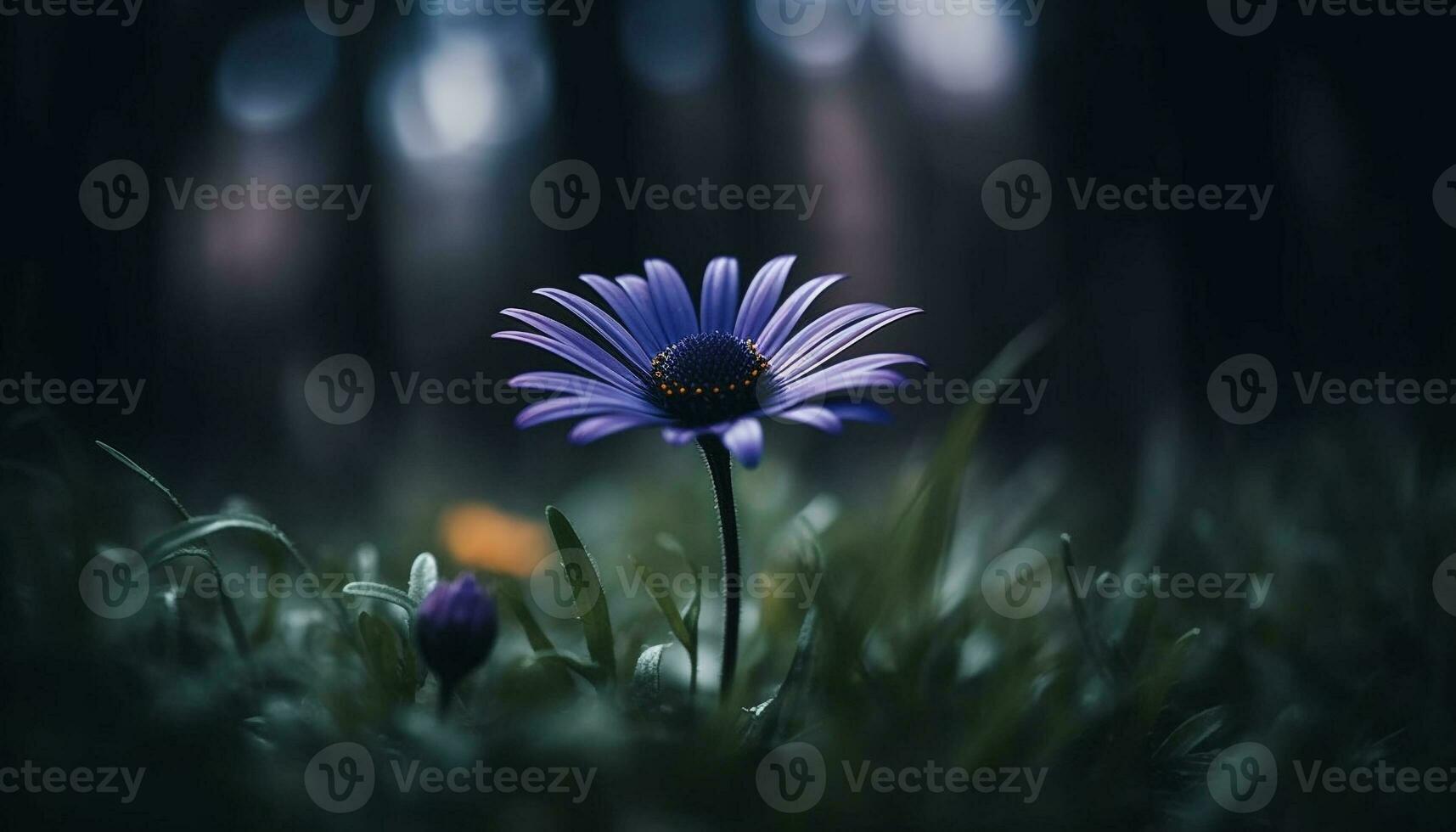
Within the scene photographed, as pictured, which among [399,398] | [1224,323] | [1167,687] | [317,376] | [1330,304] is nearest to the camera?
[1167,687]

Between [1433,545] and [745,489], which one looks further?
[745,489]

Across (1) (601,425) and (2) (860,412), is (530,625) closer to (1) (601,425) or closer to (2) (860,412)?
(1) (601,425)

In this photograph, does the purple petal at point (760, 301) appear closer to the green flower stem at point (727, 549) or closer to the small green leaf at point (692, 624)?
the green flower stem at point (727, 549)

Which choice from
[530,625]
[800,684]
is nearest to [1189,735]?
[800,684]

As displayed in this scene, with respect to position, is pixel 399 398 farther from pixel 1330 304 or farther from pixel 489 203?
pixel 1330 304

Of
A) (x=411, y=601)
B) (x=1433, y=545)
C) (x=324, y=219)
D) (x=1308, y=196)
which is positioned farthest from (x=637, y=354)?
(x=324, y=219)

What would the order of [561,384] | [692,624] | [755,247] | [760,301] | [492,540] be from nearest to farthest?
1. [561,384]
2. [692,624]
3. [760,301]
4. [492,540]
5. [755,247]
